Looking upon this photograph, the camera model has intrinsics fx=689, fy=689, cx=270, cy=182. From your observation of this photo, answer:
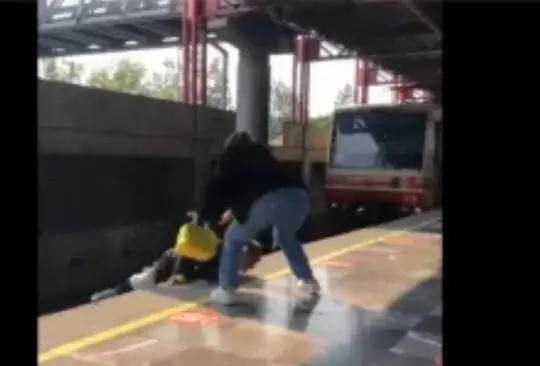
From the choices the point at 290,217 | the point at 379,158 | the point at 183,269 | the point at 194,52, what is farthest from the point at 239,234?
the point at 194,52

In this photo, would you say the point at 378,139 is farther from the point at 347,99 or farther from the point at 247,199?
the point at 347,99

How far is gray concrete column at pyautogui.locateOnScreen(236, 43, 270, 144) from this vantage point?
1684 cm

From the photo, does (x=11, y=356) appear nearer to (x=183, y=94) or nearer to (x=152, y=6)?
(x=183, y=94)

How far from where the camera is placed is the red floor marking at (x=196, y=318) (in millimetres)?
5375

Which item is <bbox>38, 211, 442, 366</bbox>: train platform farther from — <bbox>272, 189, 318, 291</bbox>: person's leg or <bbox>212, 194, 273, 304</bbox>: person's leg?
<bbox>272, 189, 318, 291</bbox>: person's leg

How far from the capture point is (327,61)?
21.0 metres

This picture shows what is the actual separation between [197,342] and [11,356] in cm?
308

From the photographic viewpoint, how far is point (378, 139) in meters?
15.2

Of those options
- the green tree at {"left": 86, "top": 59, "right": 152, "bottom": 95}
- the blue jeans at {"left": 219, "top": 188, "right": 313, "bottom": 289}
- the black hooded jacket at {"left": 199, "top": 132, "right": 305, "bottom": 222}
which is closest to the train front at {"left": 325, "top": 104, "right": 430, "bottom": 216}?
the blue jeans at {"left": 219, "top": 188, "right": 313, "bottom": 289}

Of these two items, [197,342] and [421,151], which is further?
[421,151]

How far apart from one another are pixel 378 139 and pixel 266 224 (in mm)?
9780

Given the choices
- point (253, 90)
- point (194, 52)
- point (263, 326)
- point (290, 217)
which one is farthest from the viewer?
point (253, 90)

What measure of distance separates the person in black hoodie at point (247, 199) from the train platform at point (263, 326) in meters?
0.50
